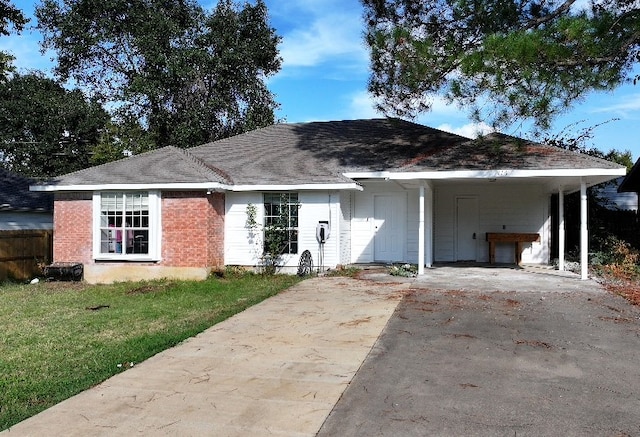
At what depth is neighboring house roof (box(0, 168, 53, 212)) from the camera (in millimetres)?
17383

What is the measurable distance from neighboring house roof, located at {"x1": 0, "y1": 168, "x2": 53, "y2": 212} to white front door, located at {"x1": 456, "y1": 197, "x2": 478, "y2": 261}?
13.4 m

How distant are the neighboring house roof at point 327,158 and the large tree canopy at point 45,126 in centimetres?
1839

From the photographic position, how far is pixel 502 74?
33.9 ft

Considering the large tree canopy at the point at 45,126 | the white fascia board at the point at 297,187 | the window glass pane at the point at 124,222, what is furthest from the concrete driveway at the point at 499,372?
the large tree canopy at the point at 45,126

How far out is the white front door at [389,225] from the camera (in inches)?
618

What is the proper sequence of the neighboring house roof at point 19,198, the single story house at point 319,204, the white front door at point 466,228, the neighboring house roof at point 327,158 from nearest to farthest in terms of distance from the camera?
the neighboring house roof at point 327,158
the single story house at point 319,204
the white front door at point 466,228
the neighboring house roof at point 19,198

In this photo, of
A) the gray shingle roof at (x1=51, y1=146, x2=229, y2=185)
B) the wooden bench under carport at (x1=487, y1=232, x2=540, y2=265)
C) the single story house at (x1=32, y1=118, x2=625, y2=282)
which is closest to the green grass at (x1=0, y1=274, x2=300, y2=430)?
the single story house at (x1=32, y1=118, x2=625, y2=282)

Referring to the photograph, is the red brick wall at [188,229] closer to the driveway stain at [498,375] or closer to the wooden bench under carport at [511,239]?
the driveway stain at [498,375]

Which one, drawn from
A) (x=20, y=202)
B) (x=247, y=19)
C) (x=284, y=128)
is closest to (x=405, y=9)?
(x=284, y=128)

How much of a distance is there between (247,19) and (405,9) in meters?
17.2

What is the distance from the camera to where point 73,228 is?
14.7m

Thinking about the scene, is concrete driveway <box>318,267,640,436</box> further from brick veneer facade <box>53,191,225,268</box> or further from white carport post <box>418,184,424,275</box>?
brick veneer facade <box>53,191,225,268</box>

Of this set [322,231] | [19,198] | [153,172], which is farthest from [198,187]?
[19,198]

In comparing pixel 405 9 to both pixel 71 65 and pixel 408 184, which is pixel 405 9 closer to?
pixel 408 184
